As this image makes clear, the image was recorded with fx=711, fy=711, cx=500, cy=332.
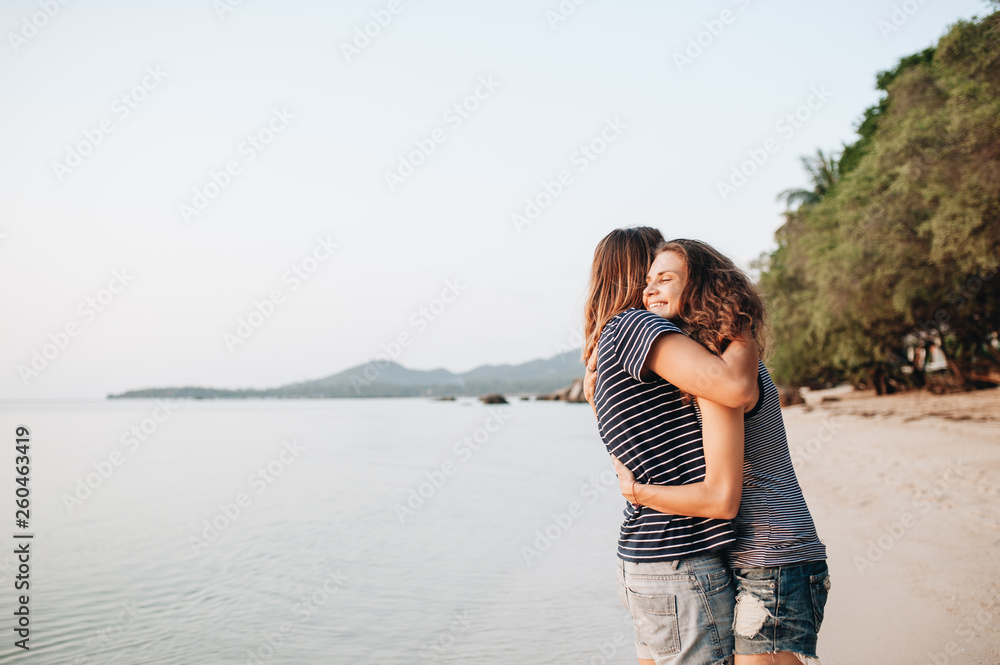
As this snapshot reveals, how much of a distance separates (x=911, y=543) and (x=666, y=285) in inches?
248

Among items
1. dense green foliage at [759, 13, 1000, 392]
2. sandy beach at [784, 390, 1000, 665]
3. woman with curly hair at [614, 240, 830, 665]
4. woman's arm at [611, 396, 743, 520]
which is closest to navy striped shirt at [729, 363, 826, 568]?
woman with curly hair at [614, 240, 830, 665]

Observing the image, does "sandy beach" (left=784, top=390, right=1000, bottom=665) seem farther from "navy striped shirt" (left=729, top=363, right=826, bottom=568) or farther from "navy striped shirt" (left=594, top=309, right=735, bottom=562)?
"navy striped shirt" (left=594, top=309, right=735, bottom=562)

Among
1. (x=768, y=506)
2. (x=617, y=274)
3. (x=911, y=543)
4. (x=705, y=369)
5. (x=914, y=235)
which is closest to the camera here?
(x=705, y=369)

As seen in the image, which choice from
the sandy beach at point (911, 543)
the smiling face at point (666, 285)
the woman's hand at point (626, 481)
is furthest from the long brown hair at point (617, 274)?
the sandy beach at point (911, 543)

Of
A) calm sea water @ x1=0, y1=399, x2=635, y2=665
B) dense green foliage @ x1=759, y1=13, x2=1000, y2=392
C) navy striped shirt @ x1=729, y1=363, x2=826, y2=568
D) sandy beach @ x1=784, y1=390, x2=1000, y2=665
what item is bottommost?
calm sea water @ x1=0, y1=399, x2=635, y2=665

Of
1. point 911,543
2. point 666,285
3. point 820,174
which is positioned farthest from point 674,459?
point 820,174

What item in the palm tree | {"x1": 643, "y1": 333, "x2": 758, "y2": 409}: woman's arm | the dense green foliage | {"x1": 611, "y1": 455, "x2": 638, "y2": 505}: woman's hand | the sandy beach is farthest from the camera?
the palm tree

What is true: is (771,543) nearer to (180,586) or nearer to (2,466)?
(180,586)

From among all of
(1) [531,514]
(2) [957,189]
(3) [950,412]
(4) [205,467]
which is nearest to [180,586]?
(1) [531,514]

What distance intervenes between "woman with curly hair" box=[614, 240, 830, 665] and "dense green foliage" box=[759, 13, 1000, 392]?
4871 mm

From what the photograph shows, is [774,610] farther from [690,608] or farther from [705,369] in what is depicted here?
[705,369]

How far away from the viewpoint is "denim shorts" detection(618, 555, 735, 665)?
1.83 m

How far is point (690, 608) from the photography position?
183 cm

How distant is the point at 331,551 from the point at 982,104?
14.1 meters
